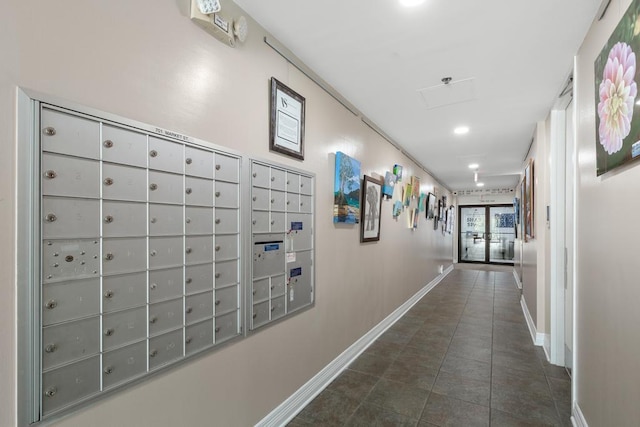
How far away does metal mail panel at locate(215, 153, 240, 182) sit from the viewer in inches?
59.1

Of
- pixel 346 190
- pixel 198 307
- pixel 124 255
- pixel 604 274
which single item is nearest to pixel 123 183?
pixel 124 255

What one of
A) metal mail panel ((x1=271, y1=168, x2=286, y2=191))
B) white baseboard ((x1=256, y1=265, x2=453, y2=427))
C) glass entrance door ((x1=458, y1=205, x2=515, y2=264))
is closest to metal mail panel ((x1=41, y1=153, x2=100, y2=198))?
metal mail panel ((x1=271, y1=168, x2=286, y2=191))

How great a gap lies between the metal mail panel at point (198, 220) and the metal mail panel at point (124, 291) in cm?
27

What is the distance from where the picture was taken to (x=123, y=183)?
1.12 metres

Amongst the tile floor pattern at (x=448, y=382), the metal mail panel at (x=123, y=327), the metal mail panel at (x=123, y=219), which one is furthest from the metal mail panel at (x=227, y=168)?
the tile floor pattern at (x=448, y=382)

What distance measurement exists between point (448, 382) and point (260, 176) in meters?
2.25

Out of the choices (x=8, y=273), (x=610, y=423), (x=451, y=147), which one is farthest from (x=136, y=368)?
(x=451, y=147)

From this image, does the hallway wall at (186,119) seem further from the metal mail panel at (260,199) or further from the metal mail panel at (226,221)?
the metal mail panel at (226,221)

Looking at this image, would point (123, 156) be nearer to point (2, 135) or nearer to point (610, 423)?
point (2, 135)

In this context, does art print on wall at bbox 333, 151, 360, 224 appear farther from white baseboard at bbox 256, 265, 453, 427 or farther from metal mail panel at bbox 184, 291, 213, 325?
metal mail panel at bbox 184, 291, 213, 325

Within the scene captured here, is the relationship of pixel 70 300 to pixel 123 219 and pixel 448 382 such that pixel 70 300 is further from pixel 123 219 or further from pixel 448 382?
pixel 448 382

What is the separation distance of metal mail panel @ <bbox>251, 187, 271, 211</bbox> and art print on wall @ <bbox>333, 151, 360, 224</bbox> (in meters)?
0.87

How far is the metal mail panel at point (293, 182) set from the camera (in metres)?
2.01

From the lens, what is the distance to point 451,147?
451 centimetres
